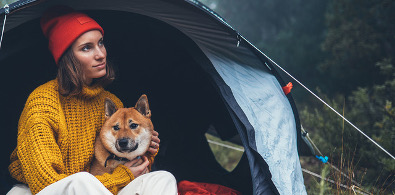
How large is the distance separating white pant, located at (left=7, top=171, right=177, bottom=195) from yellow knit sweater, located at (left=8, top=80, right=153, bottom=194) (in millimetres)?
85

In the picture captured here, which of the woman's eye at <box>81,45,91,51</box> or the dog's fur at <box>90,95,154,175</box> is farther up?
the woman's eye at <box>81,45,91,51</box>

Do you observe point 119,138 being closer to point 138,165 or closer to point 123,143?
point 123,143

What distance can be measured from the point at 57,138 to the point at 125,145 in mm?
403

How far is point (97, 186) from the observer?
1701mm

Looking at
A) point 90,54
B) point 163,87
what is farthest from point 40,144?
point 163,87

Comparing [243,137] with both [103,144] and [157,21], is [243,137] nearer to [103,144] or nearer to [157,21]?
[103,144]

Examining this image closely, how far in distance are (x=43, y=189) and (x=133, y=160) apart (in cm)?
64

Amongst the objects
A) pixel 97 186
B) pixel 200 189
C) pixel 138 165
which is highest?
pixel 97 186

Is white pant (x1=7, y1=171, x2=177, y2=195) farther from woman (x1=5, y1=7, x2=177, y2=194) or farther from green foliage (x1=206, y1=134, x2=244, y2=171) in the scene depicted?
green foliage (x1=206, y1=134, x2=244, y2=171)

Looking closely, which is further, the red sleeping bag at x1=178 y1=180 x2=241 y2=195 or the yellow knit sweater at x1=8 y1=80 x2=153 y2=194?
the red sleeping bag at x1=178 y1=180 x2=241 y2=195

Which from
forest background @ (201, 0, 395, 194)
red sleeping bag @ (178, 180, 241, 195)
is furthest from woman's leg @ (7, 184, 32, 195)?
forest background @ (201, 0, 395, 194)

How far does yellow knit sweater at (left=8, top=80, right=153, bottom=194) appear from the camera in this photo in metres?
1.81

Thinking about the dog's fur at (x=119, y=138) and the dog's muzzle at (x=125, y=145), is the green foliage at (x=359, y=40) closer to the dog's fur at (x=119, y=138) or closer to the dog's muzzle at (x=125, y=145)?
the dog's fur at (x=119, y=138)

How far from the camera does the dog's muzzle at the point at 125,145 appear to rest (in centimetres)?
211
